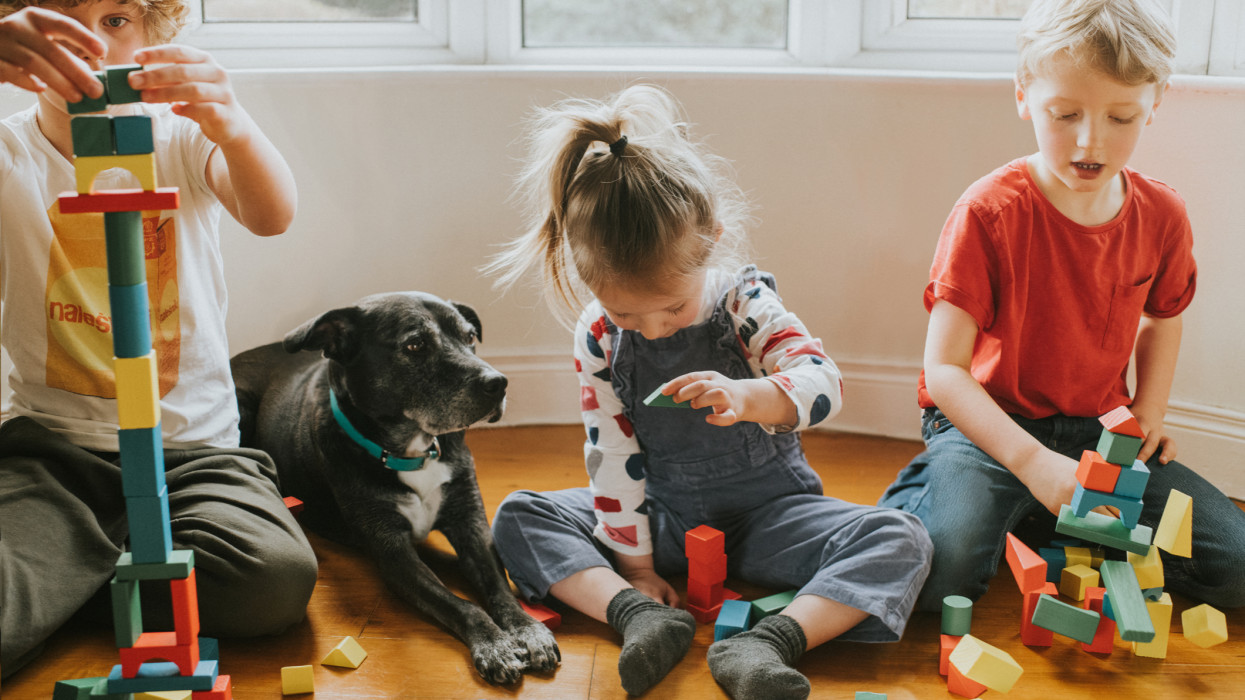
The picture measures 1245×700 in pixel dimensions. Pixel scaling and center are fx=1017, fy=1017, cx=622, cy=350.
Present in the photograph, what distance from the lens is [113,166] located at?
0.91 m

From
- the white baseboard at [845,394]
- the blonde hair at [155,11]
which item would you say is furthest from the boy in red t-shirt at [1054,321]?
the blonde hair at [155,11]

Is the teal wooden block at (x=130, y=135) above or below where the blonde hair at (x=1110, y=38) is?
below

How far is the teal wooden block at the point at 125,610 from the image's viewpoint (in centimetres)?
97

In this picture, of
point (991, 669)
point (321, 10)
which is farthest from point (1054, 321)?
point (321, 10)

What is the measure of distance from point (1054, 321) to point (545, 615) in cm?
83

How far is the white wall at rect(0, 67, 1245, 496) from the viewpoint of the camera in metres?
1.86

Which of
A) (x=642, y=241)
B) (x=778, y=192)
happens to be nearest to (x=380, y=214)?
(x=778, y=192)

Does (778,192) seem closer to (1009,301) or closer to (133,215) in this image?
(1009,301)

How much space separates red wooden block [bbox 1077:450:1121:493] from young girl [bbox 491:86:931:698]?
0.77ft

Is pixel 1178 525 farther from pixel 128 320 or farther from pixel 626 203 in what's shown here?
pixel 128 320

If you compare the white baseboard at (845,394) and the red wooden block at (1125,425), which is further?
the white baseboard at (845,394)

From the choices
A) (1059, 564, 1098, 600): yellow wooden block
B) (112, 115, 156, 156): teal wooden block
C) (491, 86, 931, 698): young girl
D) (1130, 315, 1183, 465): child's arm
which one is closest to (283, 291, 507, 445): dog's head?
(491, 86, 931, 698): young girl

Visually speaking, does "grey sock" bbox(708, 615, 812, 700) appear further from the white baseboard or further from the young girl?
the white baseboard

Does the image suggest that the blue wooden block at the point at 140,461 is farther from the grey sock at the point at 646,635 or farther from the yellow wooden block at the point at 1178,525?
the yellow wooden block at the point at 1178,525
